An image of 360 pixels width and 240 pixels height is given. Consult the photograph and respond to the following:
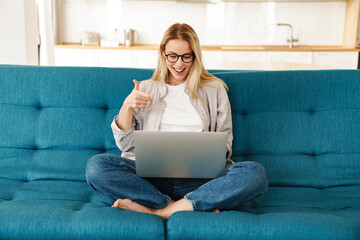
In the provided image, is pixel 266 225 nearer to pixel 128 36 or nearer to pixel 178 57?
pixel 178 57

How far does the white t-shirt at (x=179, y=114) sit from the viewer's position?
1.76m

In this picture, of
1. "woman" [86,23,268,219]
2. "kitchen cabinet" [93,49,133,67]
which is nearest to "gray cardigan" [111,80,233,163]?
"woman" [86,23,268,219]

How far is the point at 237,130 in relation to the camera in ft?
6.40

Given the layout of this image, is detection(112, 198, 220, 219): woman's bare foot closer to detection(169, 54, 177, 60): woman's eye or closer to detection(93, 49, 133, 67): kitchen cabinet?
detection(169, 54, 177, 60): woman's eye

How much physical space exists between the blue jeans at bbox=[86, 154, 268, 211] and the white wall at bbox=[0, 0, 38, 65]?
218 cm

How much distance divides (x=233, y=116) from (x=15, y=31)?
2269 millimetres

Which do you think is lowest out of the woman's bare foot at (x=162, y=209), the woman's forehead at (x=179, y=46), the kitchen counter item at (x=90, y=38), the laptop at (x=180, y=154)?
the woman's bare foot at (x=162, y=209)

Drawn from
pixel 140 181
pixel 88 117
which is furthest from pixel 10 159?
pixel 140 181

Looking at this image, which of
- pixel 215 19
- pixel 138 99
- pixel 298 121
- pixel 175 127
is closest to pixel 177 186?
pixel 175 127

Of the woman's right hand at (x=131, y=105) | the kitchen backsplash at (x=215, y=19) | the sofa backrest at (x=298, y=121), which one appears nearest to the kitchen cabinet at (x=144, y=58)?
the kitchen backsplash at (x=215, y=19)

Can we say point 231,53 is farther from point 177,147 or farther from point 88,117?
point 177,147

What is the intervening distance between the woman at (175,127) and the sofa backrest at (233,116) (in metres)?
0.19

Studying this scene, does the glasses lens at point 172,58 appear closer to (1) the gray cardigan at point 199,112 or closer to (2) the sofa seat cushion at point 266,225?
(1) the gray cardigan at point 199,112

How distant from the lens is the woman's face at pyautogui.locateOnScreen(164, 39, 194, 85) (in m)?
1.78
